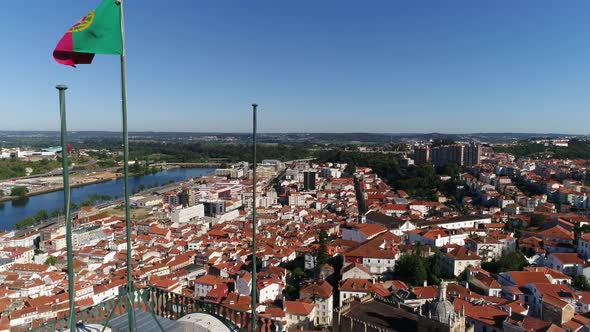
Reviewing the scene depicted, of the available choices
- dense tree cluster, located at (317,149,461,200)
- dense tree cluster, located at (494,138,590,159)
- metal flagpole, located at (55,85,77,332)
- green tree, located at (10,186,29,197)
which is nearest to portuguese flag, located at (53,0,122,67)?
metal flagpole, located at (55,85,77,332)

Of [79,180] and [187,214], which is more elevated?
[187,214]

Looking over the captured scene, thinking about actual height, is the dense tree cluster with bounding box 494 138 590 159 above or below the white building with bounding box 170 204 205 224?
above

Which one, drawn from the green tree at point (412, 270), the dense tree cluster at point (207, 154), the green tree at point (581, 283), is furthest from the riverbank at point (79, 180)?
the green tree at point (581, 283)

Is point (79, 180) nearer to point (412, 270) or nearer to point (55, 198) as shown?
point (55, 198)

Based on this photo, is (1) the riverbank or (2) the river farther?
(1) the riverbank

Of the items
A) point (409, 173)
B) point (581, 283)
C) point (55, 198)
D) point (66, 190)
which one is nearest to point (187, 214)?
point (55, 198)

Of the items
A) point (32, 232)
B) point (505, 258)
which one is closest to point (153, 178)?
point (32, 232)

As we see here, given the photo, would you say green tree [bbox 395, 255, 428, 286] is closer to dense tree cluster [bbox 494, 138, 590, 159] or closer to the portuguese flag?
the portuguese flag

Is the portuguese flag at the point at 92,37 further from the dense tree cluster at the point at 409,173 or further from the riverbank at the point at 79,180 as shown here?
the riverbank at the point at 79,180
